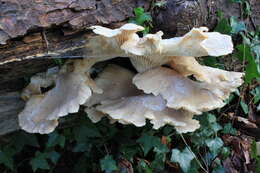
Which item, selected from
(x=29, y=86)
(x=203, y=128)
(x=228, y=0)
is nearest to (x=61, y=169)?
(x=29, y=86)

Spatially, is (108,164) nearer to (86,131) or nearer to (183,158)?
(86,131)

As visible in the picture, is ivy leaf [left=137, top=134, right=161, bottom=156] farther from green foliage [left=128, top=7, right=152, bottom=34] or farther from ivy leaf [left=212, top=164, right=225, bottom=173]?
green foliage [left=128, top=7, right=152, bottom=34]

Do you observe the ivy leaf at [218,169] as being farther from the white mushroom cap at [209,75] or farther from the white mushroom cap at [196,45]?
the white mushroom cap at [196,45]

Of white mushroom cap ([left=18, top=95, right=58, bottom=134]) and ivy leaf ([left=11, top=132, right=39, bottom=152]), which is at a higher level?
white mushroom cap ([left=18, top=95, right=58, bottom=134])

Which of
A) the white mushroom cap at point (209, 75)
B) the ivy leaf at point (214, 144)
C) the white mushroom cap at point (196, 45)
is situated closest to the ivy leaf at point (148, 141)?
the ivy leaf at point (214, 144)

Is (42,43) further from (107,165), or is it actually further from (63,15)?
(107,165)

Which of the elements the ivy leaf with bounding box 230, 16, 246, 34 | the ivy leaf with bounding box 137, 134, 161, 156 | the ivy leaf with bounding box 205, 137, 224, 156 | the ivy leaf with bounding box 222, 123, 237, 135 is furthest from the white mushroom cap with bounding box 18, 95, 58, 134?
the ivy leaf with bounding box 222, 123, 237, 135
